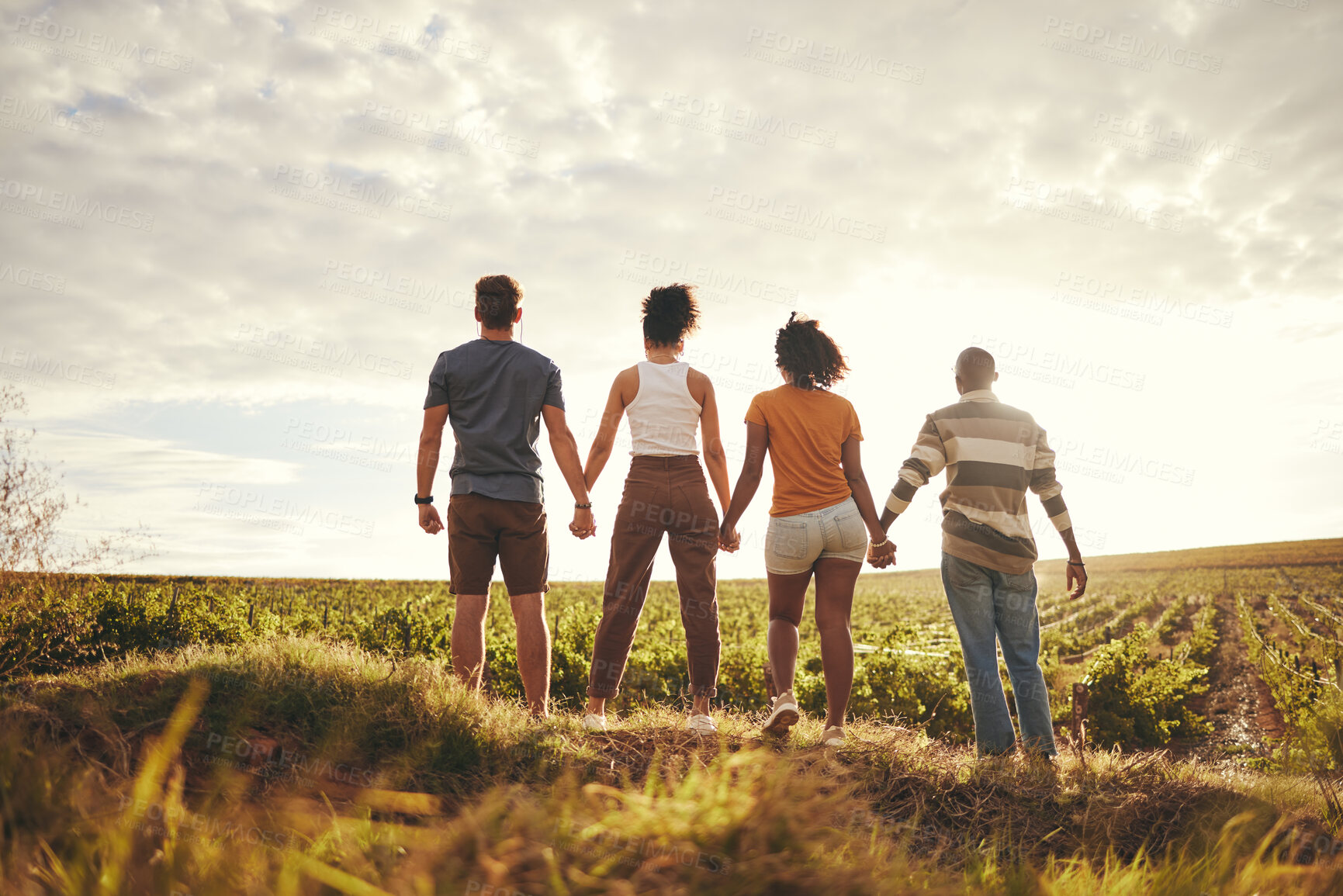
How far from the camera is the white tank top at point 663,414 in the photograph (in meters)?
4.37

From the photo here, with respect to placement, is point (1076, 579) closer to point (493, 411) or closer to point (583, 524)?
point (583, 524)

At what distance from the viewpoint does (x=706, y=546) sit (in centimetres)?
436

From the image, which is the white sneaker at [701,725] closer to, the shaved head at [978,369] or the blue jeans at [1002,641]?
the blue jeans at [1002,641]

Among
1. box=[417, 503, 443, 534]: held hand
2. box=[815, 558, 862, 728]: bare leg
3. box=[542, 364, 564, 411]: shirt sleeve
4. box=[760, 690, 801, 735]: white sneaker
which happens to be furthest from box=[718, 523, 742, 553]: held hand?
box=[417, 503, 443, 534]: held hand

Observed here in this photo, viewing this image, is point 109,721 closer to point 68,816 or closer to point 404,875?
point 68,816

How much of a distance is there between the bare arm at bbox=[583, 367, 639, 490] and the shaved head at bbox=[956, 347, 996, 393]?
2.17 m

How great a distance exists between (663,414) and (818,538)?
1173 mm

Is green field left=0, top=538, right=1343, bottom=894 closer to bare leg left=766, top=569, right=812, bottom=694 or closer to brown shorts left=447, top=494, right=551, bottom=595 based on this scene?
bare leg left=766, top=569, right=812, bottom=694

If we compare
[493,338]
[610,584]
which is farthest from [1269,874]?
[493,338]

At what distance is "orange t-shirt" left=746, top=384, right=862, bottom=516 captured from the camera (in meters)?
4.32

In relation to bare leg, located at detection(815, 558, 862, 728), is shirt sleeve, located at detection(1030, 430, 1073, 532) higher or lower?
higher

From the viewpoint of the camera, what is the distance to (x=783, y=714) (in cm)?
400

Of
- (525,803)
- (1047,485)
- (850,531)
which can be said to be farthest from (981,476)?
(525,803)

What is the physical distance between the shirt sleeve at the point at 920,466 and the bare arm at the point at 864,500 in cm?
17
